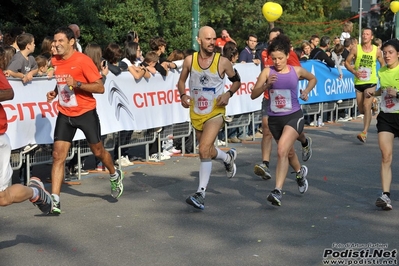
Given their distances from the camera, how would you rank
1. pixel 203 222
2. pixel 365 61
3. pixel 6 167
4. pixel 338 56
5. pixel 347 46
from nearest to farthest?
pixel 6 167
pixel 203 222
pixel 365 61
pixel 347 46
pixel 338 56

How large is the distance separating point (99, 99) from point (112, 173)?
199 cm

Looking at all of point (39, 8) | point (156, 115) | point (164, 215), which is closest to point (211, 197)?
point (164, 215)

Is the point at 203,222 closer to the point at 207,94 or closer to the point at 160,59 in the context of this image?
the point at 207,94

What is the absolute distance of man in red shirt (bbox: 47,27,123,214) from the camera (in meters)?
9.16

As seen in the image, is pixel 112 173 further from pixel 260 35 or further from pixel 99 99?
pixel 260 35

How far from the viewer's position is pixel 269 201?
932 centimetres

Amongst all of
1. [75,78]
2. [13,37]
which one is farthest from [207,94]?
[13,37]

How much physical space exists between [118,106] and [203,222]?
3.75m

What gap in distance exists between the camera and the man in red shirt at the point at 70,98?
9.16 m

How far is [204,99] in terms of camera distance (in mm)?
9625

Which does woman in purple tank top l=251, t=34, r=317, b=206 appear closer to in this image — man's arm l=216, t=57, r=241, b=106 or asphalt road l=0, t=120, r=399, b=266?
man's arm l=216, t=57, r=241, b=106

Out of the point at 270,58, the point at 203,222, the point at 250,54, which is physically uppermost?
the point at 270,58

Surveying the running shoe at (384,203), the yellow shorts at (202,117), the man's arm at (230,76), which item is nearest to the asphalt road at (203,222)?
the running shoe at (384,203)

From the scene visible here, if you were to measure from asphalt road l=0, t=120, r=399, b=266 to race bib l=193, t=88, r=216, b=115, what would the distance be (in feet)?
3.64
